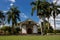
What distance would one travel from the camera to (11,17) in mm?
69750

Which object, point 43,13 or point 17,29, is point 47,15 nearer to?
point 43,13

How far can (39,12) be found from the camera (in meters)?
59.8

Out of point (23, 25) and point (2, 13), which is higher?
point (2, 13)

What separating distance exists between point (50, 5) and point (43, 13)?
5070mm

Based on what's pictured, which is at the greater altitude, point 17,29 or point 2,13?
point 2,13

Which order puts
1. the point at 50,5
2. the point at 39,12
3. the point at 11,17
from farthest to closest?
the point at 11,17, the point at 50,5, the point at 39,12

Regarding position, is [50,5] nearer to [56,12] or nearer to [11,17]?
[56,12]

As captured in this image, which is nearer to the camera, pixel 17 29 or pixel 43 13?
pixel 43 13

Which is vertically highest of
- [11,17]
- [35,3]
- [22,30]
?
[35,3]

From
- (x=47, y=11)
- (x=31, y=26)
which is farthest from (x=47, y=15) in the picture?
(x=31, y=26)

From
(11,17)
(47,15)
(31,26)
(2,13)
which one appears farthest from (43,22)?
(2,13)

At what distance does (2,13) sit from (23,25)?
1056 centimetres

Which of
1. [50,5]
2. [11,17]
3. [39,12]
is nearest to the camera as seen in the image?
[39,12]

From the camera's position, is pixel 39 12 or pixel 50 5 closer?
pixel 39 12
